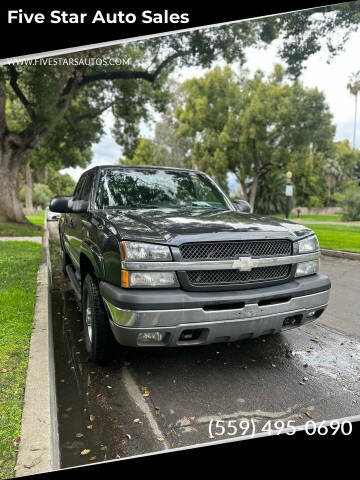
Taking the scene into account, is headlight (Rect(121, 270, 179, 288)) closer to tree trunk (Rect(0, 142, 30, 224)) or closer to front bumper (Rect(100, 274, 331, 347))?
front bumper (Rect(100, 274, 331, 347))

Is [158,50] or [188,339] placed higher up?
[158,50]

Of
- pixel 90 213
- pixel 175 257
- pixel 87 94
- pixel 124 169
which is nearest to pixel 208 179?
pixel 124 169

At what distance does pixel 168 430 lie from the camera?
2514mm

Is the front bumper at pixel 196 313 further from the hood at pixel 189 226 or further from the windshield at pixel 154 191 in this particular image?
the windshield at pixel 154 191

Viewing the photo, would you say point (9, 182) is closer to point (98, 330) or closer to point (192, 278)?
point (98, 330)

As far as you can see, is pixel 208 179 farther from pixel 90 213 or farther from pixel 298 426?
pixel 298 426

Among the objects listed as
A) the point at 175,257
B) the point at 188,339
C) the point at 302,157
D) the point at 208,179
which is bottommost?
the point at 188,339

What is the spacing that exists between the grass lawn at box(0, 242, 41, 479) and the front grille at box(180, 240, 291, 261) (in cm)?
161

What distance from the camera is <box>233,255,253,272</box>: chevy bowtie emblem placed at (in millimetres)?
2924

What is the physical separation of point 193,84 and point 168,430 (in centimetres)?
3486

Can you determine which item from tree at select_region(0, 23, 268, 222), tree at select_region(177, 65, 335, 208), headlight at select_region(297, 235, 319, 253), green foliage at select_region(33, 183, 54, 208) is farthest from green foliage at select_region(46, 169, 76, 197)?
headlight at select_region(297, 235, 319, 253)

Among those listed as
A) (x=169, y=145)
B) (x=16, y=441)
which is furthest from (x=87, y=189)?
(x=169, y=145)

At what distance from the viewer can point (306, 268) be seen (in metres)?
3.38

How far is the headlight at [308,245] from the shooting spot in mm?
3338
